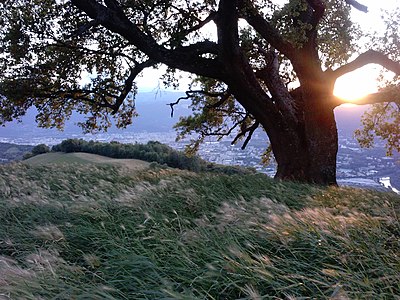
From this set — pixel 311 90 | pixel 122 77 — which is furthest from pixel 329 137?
pixel 122 77

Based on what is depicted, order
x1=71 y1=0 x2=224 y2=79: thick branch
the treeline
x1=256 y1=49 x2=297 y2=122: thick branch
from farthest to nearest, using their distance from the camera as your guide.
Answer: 1. the treeline
2. x1=256 y1=49 x2=297 y2=122: thick branch
3. x1=71 y1=0 x2=224 y2=79: thick branch

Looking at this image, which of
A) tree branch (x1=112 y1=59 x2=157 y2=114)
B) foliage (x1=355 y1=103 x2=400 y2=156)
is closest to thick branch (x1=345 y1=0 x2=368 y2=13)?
tree branch (x1=112 y1=59 x2=157 y2=114)

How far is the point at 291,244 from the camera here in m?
4.11

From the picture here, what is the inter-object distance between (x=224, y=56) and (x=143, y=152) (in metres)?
27.3

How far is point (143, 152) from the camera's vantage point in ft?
124

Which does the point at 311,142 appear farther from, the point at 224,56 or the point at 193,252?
the point at 193,252

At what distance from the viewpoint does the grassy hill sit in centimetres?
336

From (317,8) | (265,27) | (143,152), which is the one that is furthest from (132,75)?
(143,152)

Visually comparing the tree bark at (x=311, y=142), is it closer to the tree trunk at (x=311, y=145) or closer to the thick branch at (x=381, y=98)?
the tree trunk at (x=311, y=145)

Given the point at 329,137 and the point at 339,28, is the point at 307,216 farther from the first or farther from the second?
the point at 339,28

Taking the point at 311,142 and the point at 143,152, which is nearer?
the point at 311,142

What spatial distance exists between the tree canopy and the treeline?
2146cm

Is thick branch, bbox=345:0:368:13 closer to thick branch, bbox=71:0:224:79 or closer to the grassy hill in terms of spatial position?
thick branch, bbox=71:0:224:79

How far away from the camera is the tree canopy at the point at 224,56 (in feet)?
36.4
